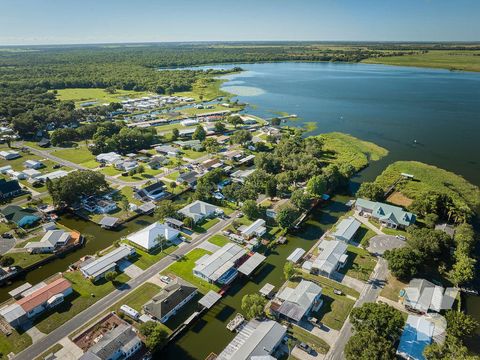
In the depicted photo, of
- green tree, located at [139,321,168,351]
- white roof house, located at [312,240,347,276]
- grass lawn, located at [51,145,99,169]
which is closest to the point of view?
green tree, located at [139,321,168,351]

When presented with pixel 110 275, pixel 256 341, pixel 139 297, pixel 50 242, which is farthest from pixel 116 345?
pixel 50 242

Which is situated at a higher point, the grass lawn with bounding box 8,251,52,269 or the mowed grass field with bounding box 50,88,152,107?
the mowed grass field with bounding box 50,88,152,107

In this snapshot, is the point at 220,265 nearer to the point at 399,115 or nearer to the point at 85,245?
the point at 85,245

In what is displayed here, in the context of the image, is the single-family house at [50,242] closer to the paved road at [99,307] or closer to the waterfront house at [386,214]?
the paved road at [99,307]

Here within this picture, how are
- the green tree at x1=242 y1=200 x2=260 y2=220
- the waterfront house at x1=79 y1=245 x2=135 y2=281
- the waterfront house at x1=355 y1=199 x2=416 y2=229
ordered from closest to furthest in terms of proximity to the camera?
the waterfront house at x1=79 y1=245 x2=135 y2=281 → the waterfront house at x1=355 y1=199 x2=416 y2=229 → the green tree at x1=242 y1=200 x2=260 y2=220

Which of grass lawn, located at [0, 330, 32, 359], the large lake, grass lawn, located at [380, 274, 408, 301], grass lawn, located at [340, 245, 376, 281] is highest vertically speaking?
the large lake

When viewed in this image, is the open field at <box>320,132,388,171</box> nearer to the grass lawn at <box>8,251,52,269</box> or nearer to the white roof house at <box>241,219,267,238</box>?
the white roof house at <box>241,219,267,238</box>

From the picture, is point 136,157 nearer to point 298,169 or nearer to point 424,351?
point 298,169

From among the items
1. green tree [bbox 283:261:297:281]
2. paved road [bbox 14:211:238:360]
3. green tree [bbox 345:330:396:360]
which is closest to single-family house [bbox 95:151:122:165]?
paved road [bbox 14:211:238:360]
